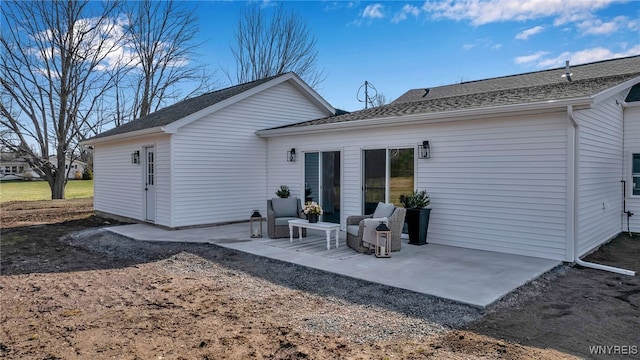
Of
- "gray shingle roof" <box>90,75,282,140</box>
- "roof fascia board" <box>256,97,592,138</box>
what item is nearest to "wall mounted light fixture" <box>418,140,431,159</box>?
"roof fascia board" <box>256,97,592,138</box>

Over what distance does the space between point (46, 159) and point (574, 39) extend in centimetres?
2296

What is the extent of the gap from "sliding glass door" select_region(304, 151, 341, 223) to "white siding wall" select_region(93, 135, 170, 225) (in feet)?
11.2

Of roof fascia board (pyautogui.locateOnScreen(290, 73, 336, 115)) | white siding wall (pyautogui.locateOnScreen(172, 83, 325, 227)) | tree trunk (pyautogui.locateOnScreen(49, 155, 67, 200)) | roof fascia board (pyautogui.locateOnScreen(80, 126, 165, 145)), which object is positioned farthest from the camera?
tree trunk (pyautogui.locateOnScreen(49, 155, 67, 200))

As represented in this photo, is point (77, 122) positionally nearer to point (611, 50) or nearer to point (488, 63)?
point (488, 63)

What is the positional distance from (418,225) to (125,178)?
27.9ft

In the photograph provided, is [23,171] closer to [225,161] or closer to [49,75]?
[49,75]

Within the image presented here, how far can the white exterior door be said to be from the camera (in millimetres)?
9922

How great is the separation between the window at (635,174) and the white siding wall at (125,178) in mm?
10607

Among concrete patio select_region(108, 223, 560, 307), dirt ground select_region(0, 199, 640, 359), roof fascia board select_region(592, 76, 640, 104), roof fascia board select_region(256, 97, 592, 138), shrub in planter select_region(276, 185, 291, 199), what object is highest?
roof fascia board select_region(592, 76, 640, 104)

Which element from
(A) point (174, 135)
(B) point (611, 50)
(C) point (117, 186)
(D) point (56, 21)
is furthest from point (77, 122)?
(B) point (611, 50)

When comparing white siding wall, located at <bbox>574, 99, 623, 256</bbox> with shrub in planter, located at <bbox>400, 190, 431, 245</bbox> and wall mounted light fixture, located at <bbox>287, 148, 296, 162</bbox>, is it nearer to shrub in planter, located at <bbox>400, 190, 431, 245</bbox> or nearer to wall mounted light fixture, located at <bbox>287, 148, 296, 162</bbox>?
shrub in planter, located at <bbox>400, 190, 431, 245</bbox>

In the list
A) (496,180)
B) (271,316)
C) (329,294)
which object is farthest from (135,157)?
(496,180)

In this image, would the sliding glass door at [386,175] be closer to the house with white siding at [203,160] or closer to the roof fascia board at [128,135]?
the house with white siding at [203,160]

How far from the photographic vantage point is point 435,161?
726 centimetres
